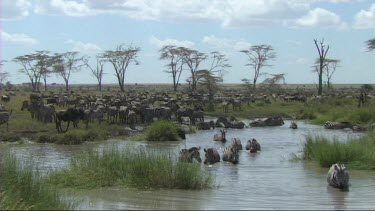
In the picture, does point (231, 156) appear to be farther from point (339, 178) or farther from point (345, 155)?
point (339, 178)

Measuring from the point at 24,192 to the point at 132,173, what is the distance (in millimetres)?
3056

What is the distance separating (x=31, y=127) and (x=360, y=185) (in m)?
17.0

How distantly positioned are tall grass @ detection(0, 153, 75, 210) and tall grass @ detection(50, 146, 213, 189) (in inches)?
74.2

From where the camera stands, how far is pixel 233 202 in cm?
997

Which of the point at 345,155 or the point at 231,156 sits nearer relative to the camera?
the point at 345,155

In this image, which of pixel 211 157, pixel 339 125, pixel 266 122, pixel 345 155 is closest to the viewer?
pixel 345 155

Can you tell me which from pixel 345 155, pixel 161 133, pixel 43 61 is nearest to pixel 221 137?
pixel 161 133

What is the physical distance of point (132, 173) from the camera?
11.5 metres

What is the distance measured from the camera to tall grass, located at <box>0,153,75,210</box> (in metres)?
8.04

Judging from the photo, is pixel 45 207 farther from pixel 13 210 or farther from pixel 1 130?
pixel 1 130

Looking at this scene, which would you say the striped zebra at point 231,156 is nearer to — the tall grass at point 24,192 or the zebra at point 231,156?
the zebra at point 231,156

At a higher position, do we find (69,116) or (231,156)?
(69,116)

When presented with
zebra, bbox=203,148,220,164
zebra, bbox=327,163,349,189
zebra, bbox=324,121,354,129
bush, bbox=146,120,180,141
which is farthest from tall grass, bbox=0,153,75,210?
zebra, bbox=324,121,354,129

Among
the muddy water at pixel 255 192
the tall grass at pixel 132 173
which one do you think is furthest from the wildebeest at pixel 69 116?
the tall grass at pixel 132 173
